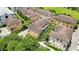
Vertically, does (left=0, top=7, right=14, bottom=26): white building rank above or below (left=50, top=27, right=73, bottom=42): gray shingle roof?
above

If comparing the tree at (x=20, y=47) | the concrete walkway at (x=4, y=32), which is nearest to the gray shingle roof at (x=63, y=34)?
the tree at (x=20, y=47)

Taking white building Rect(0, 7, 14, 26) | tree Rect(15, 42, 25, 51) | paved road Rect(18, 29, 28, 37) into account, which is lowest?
tree Rect(15, 42, 25, 51)

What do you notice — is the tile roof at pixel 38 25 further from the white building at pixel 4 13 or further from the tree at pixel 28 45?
the white building at pixel 4 13

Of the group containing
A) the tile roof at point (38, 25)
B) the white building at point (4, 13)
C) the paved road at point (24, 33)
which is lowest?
the paved road at point (24, 33)

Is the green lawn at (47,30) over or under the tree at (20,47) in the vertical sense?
over

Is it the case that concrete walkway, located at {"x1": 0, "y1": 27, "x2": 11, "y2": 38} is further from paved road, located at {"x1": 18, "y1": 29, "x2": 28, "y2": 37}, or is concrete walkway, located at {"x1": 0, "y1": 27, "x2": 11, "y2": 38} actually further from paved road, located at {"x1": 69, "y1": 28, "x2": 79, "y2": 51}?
paved road, located at {"x1": 69, "y1": 28, "x2": 79, "y2": 51}

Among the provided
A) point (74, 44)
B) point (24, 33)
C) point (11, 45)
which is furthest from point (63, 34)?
point (11, 45)

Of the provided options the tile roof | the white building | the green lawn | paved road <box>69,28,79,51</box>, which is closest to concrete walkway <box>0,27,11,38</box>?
the white building
